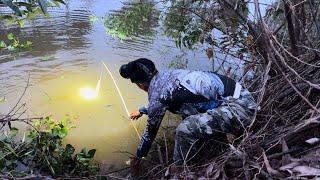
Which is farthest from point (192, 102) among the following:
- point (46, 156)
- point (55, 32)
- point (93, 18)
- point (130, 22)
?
point (93, 18)

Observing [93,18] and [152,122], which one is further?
[93,18]

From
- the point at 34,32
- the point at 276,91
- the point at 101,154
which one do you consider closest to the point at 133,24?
the point at 34,32

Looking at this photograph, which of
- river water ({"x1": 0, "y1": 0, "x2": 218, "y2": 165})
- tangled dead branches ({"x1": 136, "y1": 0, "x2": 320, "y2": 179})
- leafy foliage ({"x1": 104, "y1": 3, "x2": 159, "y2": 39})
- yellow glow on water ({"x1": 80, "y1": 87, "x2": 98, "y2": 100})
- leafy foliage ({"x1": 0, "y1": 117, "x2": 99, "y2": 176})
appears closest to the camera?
tangled dead branches ({"x1": 136, "y1": 0, "x2": 320, "y2": 179})

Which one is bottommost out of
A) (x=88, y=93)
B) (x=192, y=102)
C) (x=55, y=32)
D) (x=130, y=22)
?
(x=88, y=93)

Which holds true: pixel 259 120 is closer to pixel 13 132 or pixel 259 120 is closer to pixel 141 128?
pixel 141 128

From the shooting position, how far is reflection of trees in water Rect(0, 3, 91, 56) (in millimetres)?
7691

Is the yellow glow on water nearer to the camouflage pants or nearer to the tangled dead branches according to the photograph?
the tangled dead branches

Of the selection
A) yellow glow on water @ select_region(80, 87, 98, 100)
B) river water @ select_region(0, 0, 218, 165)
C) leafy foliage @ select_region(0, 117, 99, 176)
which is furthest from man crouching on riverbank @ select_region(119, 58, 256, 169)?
yellow glow on water @ select_region(80, 87, 98, 100)

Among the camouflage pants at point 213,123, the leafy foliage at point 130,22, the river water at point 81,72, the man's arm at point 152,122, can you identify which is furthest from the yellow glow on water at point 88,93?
the camouflage pants at point 213,123

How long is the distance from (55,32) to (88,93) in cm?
292

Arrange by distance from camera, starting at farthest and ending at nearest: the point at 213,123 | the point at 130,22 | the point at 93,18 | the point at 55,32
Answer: the point at 93,18 < the point at 55,32 < the point at 130,22 < the point at 213,123

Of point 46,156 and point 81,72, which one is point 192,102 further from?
point 81,72

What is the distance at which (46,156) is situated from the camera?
390 cm

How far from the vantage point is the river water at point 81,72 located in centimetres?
507
